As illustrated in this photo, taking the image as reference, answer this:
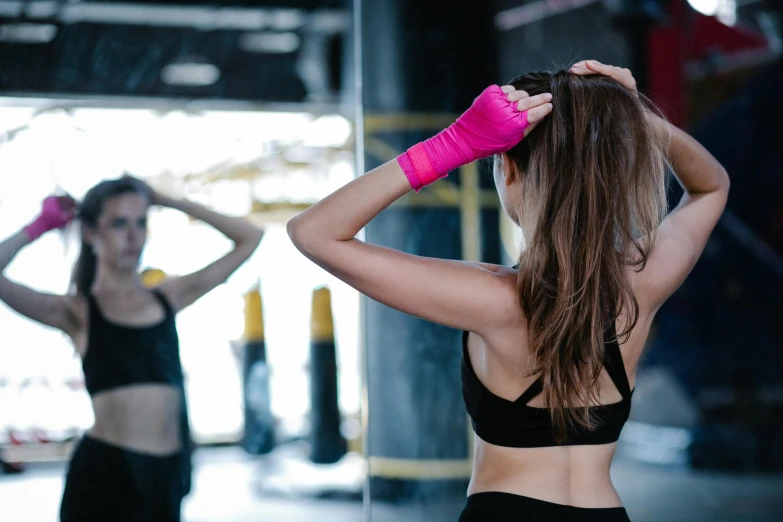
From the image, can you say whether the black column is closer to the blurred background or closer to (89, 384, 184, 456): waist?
the blurred background

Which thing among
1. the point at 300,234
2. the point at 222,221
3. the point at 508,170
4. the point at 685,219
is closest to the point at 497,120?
the point at 508,170

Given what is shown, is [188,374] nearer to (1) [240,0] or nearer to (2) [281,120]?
(2) [281,120]

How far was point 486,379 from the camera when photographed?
1.17m

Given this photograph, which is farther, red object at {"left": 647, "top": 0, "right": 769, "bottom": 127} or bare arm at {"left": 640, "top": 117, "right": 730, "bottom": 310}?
red object at {"left": 647, "top": 0, "right": 769, "bottom": 127}

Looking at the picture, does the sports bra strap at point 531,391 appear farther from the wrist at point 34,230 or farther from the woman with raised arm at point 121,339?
the wrist at point 34,230

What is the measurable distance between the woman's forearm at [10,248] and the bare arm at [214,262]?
297 mm

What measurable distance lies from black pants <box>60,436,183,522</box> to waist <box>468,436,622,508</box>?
919 millimetres

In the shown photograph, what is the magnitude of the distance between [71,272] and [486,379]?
1034 millimetres

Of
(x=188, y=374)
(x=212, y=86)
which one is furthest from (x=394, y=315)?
(x=212, y=86)

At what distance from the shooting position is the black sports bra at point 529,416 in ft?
3.76

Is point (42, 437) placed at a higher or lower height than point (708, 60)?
lower

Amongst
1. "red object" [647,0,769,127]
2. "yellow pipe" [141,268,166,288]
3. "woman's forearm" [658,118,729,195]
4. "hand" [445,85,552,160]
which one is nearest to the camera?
"hand" [445,85,552,160]

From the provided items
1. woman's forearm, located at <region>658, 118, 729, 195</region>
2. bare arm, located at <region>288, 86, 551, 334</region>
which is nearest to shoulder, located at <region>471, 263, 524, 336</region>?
bare arm, located at <region>288, 86, 551, 334</region>

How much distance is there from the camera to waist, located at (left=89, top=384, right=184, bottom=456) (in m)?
1.77
